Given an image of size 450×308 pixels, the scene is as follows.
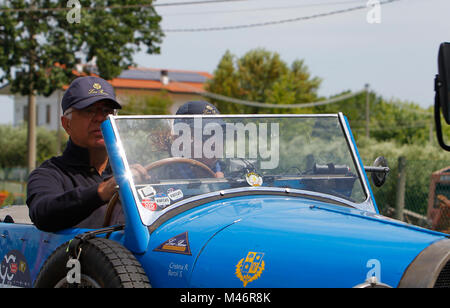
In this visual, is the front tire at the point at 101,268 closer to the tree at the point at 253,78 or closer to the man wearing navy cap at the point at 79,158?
the man wearing navy cap at the point at 79,158

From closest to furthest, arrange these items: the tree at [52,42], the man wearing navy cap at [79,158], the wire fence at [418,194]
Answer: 1. the man wearing navy cap at [79,158]
2. the wire fence at [418,194]
3. the tree at [52,42]

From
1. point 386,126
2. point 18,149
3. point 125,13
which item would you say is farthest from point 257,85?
point 125,13

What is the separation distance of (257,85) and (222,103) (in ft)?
11.1

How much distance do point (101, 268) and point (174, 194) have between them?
62 cm

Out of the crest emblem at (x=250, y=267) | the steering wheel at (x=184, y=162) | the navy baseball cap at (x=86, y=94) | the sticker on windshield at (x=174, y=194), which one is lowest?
the crest emblem at (x=250, y=267)

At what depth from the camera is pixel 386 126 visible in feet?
189

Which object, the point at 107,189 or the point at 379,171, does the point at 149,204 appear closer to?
the point at 107,189

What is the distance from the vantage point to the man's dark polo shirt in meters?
3.67

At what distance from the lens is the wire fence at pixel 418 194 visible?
1073 cm

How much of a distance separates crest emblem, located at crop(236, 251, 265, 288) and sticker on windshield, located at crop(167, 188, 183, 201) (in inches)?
29.5

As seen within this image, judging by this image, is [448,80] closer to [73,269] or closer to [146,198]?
[146,198]

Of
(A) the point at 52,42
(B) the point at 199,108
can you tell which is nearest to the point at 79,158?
(B) the point at 199,108

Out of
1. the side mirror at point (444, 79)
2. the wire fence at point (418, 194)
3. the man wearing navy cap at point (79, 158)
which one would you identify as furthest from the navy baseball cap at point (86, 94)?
the wire fence at point (418, 194)

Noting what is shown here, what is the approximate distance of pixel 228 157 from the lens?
12.8ft
